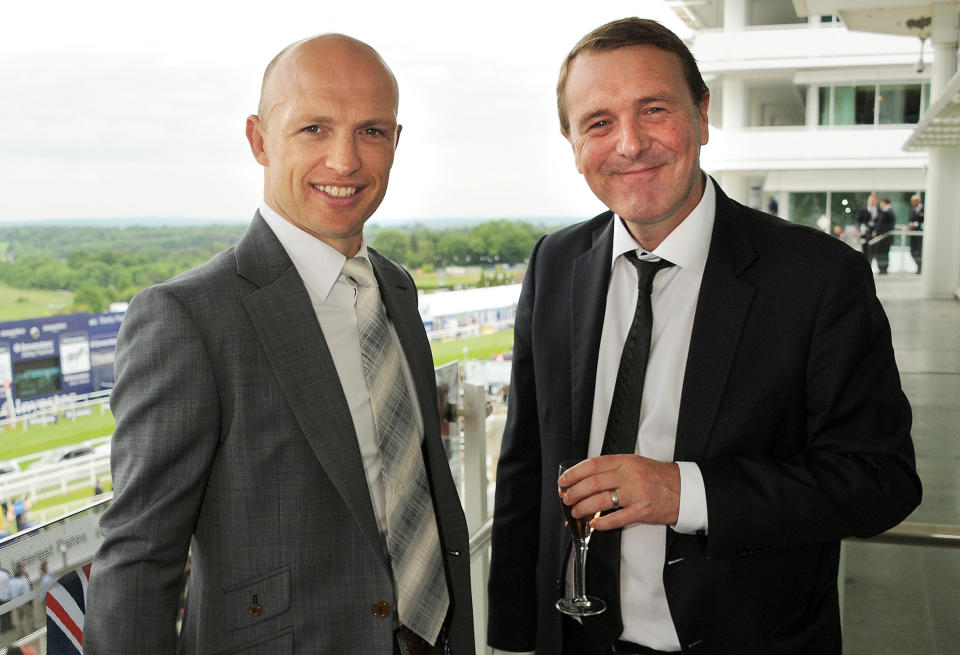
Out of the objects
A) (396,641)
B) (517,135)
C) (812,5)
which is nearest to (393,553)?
(396,641)

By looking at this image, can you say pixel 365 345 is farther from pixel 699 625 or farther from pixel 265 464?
pixel 699 625

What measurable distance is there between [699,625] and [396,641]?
1.62 feet

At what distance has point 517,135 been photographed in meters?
37.5

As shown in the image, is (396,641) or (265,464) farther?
(396,641)

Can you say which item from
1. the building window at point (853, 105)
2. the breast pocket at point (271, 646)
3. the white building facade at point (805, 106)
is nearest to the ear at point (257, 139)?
the breast pocket at point (271, 646)

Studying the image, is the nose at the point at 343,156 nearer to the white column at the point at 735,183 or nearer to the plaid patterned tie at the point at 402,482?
the plaid patterned tie at the point at 402,482

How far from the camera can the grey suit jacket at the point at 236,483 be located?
3.78 feet

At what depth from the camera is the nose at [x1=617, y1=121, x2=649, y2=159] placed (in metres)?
1.42

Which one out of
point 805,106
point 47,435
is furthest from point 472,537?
point 47,435

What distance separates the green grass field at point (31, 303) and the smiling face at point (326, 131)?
2621 cm

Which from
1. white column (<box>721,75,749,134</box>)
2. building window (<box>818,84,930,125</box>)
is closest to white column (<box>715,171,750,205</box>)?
white column (<box>721,75,749,134</box>)

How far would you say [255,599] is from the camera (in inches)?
49.0

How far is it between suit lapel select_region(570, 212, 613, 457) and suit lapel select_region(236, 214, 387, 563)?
0.40 m

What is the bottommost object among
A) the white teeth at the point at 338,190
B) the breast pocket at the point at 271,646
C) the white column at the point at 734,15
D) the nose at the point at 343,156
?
the breast pocket at the point at 271,646
